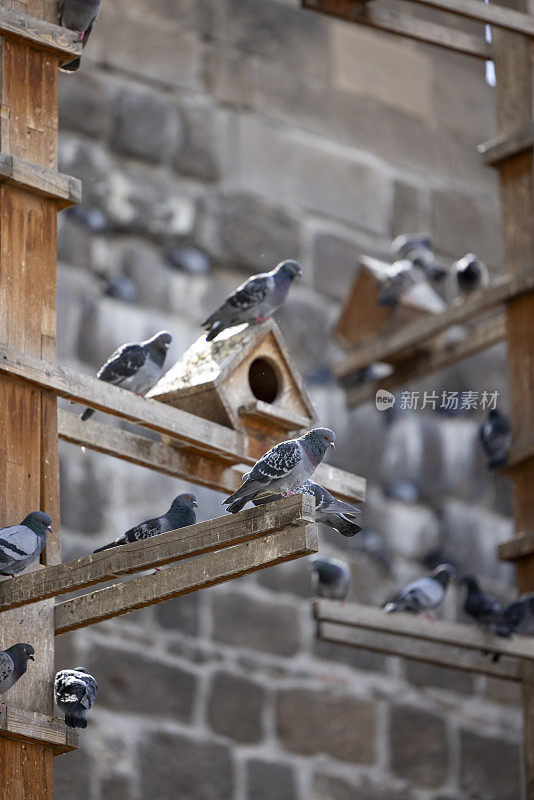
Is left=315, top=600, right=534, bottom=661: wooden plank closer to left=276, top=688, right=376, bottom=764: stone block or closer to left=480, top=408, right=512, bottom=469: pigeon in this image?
left=480, top=408, right=512, bottom=469: pigeon

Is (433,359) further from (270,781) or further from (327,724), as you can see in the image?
(270,781)

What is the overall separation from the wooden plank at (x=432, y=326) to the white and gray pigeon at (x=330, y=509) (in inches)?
105

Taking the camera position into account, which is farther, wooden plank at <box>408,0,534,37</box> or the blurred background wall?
the blurred background wall

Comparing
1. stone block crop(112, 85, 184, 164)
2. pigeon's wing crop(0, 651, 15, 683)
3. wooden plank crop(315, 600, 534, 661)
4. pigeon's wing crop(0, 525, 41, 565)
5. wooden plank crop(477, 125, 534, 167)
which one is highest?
stone block crop(112, 85, 184, 164)

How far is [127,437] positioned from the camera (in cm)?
606

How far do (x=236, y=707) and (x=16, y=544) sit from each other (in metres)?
3.92

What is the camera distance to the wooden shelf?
259 inches

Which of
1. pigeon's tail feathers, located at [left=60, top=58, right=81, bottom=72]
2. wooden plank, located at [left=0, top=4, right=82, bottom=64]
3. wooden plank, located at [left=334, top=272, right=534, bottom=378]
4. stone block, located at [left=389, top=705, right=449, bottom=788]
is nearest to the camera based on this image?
wooden plank, located at [left=0, top=4, right=82, bottom=64]

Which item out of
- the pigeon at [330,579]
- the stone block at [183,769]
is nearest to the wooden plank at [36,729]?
the pigeon at [330,579]

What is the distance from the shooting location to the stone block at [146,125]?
30.5ft

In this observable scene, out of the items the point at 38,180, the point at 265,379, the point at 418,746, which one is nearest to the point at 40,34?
the point at 38,180

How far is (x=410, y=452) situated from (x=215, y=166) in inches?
80.1

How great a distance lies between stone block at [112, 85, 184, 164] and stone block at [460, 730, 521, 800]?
12.0ft

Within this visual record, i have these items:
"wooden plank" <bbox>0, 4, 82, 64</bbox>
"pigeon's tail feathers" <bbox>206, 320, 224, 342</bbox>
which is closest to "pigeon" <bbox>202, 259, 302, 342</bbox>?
"pigeon's tail feathers" <bbox>206, 320, 224, 342</bbox>
